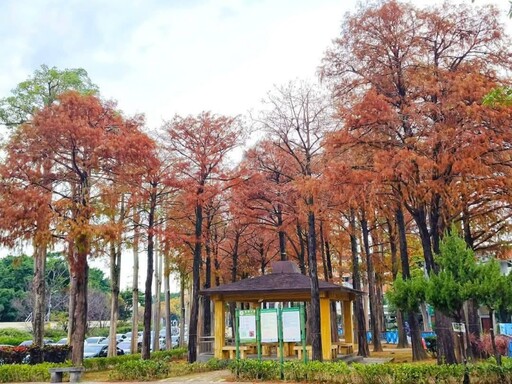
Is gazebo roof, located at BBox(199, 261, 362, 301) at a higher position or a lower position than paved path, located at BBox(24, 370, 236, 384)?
higher

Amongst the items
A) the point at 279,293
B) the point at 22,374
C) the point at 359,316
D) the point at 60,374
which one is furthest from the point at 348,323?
the point at 22,374

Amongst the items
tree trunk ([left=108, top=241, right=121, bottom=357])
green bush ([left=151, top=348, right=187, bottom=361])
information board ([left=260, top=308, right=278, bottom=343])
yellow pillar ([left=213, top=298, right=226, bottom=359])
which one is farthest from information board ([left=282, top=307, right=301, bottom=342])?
green bush ([left=151, top=348, right=187, bottom=361])

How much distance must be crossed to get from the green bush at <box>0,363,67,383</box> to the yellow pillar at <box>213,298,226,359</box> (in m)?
6.09

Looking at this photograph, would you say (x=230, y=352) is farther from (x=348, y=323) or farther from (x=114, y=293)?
(x=114, y=293)

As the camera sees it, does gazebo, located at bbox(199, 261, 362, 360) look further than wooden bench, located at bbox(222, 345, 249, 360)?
No

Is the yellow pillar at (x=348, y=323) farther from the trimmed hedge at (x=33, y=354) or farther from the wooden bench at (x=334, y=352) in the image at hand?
the trimmed hedge at (x=33, y=354)

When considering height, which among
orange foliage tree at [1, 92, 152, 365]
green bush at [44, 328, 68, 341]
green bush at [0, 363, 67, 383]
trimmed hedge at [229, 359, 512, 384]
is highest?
orange foliage tree at [1, 92, 152, 365]

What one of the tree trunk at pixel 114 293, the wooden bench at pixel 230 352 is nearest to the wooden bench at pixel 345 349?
the wooden bench at pixel 230 352

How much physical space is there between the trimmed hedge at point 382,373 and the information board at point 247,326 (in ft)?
5.56

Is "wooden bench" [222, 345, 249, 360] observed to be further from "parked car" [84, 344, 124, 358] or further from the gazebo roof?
"parked car" [84, 344, 124, 358]

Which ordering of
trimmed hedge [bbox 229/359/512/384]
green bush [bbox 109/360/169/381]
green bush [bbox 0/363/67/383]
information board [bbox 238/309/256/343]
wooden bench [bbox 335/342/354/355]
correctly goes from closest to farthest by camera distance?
trimmed hedge [bbox 229/359/512/384]
green bush [bbox 109/360/169/381]
green bush [bbox 0/363/67/383]
information board [bbox 238/309/256/343]
wooden bench [bbox 335/342/354/355]

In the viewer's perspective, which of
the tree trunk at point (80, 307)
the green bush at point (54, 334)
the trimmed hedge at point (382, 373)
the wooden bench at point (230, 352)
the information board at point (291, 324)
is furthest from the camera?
the green bush at point (54, 334)

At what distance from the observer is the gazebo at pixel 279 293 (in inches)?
701

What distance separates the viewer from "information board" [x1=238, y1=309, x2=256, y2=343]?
14883 millimetres
